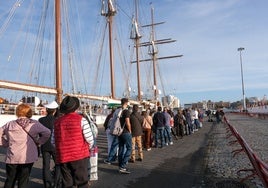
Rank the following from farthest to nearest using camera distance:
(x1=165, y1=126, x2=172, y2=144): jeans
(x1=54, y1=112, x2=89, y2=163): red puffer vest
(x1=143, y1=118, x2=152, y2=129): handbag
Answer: (x1=165, y1=126, x2=172, y2=144): jeans
(x1=143, y1=118, x2=152, y2=129): handbag
(x1=54, y1=112, x2=89, y2=163): red puffer vest

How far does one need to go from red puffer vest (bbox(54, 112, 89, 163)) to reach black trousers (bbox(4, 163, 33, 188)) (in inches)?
27.7

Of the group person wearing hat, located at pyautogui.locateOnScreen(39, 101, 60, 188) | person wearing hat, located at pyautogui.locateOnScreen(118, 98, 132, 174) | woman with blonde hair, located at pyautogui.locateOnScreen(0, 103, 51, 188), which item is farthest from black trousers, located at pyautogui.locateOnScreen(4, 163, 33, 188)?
person wearing hat, located at pyautogui.locateOnScreen(118, 98, 132, 174)

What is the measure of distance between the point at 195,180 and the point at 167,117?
733cm

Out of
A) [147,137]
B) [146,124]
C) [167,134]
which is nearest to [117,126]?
[146,124]

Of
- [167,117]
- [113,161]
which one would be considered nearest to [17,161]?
[113,161]

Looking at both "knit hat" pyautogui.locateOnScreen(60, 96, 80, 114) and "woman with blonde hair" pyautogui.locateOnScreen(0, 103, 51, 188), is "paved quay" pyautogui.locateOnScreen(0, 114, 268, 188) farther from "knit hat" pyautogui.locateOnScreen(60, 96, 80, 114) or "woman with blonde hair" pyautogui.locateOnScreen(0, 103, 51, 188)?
"knit hat" pyautogui.locateOnScreen(60, 96, 80, 114)

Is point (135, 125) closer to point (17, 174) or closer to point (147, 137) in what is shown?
point (147, 137)

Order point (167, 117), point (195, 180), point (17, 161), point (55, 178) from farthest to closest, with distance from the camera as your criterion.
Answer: point (167, 117) < point (195, 180) < point (55, 178) < point (17, 161)

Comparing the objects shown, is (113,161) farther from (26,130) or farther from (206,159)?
(26,130)

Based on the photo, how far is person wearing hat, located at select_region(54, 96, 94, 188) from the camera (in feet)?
16.0

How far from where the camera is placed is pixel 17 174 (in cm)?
531

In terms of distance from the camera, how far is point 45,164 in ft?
22.2

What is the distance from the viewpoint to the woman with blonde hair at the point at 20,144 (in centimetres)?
518

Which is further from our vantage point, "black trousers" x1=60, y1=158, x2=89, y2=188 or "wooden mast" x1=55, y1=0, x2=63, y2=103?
"wooden mast" x1=55, y1=0, x2=63, y2=103
